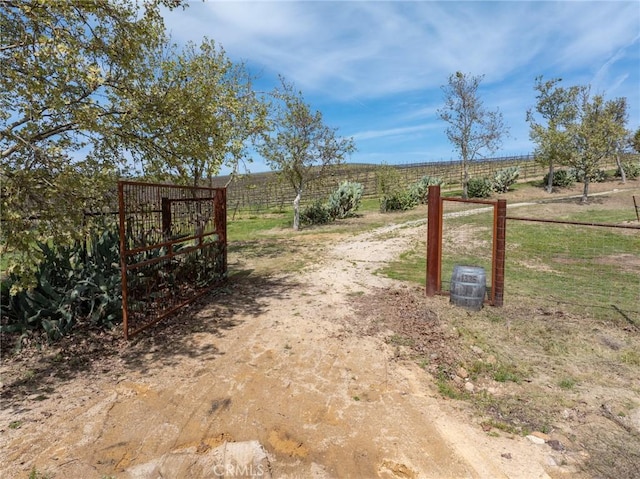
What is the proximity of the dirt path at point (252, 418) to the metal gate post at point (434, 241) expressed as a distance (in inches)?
78.5

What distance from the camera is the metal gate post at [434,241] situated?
5.91m

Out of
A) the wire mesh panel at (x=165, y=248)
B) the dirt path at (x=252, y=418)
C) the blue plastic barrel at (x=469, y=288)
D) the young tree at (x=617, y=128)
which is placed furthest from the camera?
the young tree at (x=617, y=128)

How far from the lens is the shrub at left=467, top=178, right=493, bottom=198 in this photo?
80.6ft

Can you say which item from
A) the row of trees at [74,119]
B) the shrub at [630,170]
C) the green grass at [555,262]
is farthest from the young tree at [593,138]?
the row of trees at [74,119]

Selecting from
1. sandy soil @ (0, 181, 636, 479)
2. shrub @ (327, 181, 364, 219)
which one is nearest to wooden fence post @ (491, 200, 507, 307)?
sandy soil @ (0, 181, 636, 479)

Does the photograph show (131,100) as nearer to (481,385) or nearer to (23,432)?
(23,432)

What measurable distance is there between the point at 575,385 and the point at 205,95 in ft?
19.6

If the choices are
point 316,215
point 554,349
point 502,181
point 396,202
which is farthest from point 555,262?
point 502,181

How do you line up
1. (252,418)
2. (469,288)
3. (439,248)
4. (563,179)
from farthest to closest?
(563,179), (439,248), (469,288), (252,418)

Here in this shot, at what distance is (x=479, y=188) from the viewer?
80.5 ft

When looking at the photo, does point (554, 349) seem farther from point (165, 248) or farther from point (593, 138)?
point (593, 138)

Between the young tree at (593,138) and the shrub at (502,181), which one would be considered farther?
the shrub at (502,181)

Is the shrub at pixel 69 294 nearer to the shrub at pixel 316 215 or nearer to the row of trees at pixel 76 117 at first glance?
the row of trees at pixel 76 117

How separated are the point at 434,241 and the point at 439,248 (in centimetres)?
13
